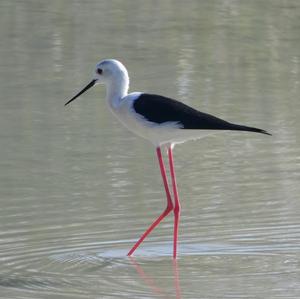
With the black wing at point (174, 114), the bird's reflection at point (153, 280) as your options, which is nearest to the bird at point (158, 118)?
the black wing at point (174, 114)

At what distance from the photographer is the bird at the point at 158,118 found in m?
7.62

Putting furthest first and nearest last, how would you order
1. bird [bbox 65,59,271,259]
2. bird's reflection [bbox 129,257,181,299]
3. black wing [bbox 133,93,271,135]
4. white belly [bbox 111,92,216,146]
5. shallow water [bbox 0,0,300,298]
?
white belly [bbox 111,92,216,146] → bird [bbox 65,59,271,259] → black wing [bbox 133,93,271,135] → shallow water [bbox 0,0,300,298] → bird's reflection [bbox 129,257,181,299]

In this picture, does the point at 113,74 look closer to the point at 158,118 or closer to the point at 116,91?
the point at 116,91

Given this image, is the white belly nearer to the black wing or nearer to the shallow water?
the black wing

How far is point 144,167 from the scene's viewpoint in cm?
979

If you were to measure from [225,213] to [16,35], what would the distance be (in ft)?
26.8

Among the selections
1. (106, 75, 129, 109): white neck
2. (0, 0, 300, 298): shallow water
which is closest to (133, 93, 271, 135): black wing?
(106, 75, 129, 109): white neck

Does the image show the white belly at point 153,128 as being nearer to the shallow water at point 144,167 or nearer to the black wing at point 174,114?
the black wing at point 174,114

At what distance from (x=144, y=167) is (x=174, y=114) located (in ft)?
6.83

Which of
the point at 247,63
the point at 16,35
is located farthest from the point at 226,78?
the point at 16,35

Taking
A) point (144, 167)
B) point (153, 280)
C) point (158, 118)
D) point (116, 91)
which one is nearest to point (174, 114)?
point (158, 118)

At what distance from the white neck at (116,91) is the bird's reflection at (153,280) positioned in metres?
1.16

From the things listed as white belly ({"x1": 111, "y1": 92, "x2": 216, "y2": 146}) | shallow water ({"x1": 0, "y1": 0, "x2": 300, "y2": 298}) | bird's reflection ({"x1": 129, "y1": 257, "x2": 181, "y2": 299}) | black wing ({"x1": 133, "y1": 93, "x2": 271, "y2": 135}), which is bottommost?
shallow water ({"x1": 0, "y1": 0, "x2": 300, "y2": 298})

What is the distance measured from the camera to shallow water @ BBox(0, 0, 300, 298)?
7.15 metres
